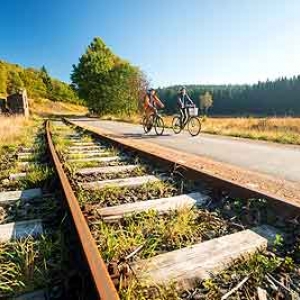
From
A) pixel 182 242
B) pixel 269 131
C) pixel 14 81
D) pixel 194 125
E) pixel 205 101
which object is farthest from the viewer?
pixel 205 101

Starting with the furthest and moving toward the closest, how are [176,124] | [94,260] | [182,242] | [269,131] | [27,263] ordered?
[269,131] → [176,124] → [182,242] → [27,263] → [94,260]

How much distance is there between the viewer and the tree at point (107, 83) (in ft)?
138

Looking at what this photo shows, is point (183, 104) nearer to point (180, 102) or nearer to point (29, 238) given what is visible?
point (180, 102)

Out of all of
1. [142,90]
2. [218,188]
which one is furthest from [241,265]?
[142,90]

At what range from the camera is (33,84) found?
84.9 metres

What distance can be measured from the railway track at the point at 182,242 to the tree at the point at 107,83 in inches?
1565

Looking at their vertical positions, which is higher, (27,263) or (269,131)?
(27,263)

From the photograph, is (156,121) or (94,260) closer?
(94,260)

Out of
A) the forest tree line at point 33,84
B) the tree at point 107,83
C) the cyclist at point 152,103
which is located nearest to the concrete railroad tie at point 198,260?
the cyclist at point 152,103

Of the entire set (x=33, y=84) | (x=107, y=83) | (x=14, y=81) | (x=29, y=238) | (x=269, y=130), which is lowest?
(x=269, y=130)

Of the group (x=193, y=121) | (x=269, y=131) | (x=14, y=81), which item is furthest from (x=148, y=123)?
(x=14, y=81)

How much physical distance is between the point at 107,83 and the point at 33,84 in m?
50.8

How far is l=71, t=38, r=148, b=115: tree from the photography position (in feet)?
138

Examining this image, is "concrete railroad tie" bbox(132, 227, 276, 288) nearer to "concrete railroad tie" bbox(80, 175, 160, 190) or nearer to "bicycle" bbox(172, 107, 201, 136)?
"concrete railroad tie" bbox(80, 175, 160, 190)
